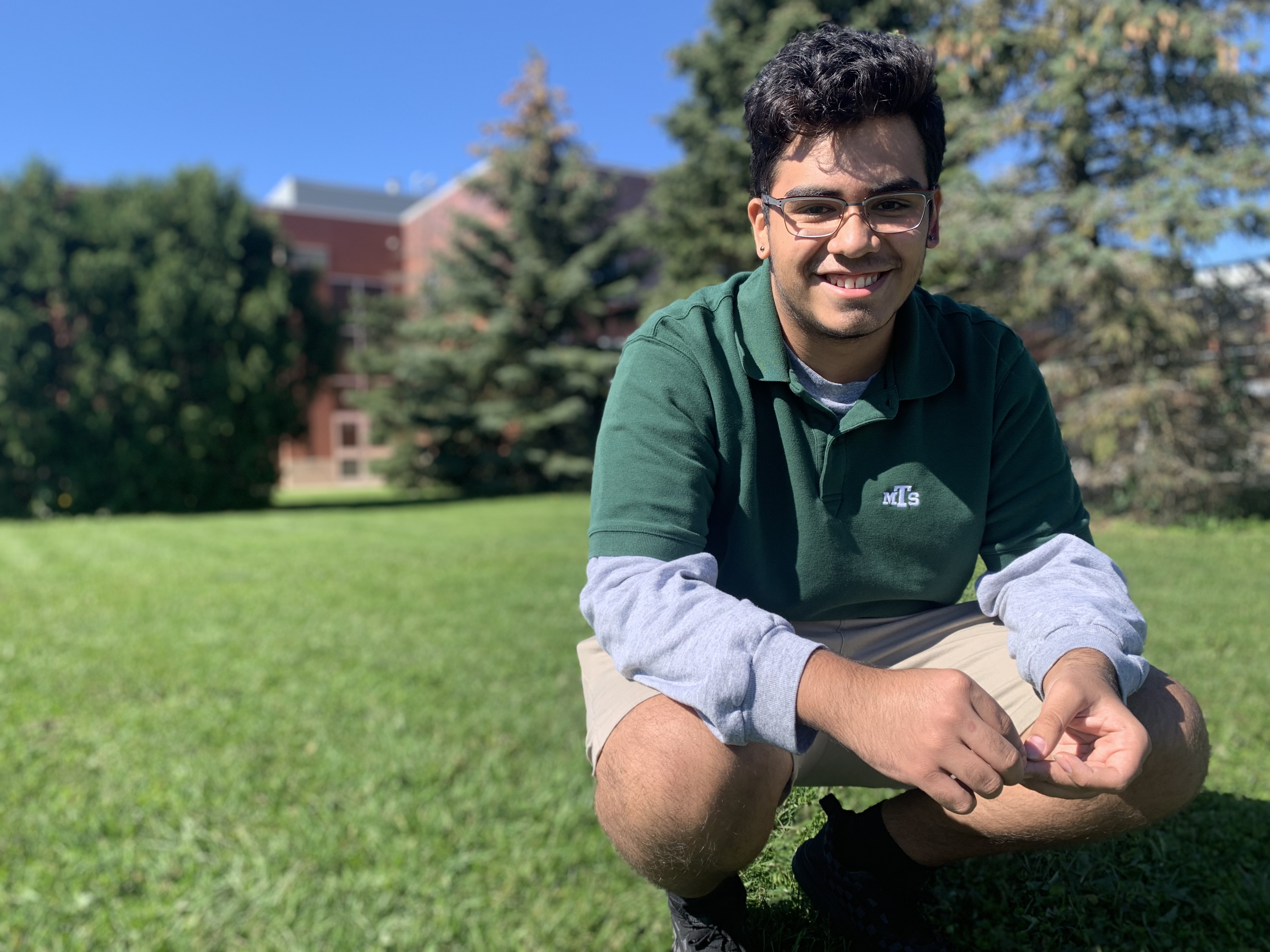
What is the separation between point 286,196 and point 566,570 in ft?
99.7

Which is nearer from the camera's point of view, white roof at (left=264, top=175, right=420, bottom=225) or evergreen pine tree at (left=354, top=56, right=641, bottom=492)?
evergreen pine tree at (left=354, top=56, right=641, bottom=492)

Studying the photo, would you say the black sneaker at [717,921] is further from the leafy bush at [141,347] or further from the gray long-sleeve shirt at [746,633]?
the leafy bush at [141,347]

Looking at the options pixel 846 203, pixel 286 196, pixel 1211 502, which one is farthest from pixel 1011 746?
pixel 286 196

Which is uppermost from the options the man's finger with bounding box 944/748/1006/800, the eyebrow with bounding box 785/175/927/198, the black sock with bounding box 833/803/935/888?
the eyebrow with bounding box 785/175/927/198

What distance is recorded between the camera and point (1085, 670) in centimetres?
141

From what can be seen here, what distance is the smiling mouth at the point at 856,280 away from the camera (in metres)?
1.59

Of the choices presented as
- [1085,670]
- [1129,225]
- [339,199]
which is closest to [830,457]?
[1085,670]

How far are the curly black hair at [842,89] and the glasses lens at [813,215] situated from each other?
84mm

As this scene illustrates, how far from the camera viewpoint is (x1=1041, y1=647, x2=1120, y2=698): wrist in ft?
4.60

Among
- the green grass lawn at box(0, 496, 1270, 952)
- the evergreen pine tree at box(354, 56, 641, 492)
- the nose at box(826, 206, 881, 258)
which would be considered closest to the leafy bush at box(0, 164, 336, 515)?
the evergreen pine tree at box(354, 56, 641, 492)

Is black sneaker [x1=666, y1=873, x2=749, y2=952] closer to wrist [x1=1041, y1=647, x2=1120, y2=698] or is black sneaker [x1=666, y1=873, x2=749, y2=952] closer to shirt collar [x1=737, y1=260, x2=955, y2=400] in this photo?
wrist [x1=1041, y1=647, x2=1120, y2=698]

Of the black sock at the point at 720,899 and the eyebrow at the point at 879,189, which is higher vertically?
the eyebrow at the point at 879,189

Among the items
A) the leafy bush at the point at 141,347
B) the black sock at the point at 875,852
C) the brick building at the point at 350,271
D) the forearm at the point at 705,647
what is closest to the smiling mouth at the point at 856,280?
the forearm at the point at 705,647

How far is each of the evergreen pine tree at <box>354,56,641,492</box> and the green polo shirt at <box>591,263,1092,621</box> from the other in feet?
48.1
